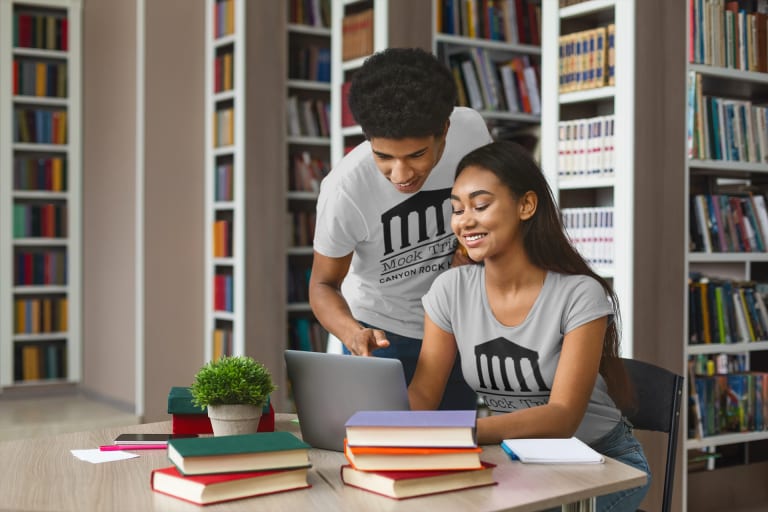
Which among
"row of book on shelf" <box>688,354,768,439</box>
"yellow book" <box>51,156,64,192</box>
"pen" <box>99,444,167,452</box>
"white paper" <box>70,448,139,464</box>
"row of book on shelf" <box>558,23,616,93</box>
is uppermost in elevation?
"row of book on shelf" <box>558,23,616,93</box>

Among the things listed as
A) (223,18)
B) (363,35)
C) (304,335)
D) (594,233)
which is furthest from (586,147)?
(223,18)

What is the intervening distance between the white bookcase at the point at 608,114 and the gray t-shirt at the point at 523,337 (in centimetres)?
131

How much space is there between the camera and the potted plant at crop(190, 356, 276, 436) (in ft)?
5.16

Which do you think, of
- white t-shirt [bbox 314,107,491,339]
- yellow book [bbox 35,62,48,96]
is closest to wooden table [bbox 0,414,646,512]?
white t-shirt [bbox 314,107,491,339]

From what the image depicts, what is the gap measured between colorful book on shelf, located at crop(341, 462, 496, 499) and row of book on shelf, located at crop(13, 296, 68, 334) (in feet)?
18.4

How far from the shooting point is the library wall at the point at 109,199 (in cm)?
564

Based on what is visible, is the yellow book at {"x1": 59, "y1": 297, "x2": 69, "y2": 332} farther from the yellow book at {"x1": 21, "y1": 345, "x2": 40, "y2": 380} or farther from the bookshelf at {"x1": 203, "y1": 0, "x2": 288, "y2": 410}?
the bookshelf at {"x1": 203, "y1": 0, "x2": 288, "y2": 410}

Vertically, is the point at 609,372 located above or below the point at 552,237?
below

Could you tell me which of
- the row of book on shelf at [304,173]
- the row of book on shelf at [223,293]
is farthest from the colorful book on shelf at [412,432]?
the row of book on shelf at [304,173]

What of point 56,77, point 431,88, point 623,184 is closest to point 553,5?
point 623,184

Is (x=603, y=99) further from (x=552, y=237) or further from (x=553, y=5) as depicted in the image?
(x=552, y=237)

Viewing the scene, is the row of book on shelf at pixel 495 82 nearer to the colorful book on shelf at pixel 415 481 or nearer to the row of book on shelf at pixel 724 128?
the row of book on shelf at pixel 724 128

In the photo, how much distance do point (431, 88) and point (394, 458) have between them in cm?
84

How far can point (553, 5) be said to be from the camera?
336 centimetres
